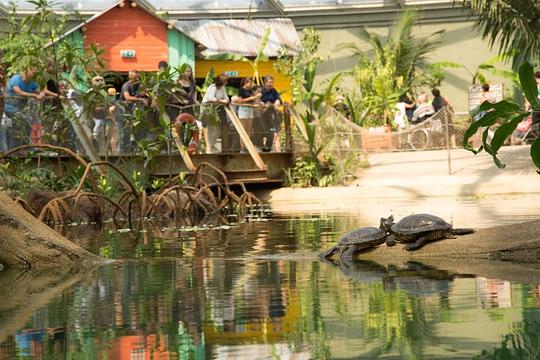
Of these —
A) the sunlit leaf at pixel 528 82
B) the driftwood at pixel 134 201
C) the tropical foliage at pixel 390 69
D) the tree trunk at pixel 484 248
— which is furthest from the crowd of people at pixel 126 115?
the sunlit leaf at pixel 528 82

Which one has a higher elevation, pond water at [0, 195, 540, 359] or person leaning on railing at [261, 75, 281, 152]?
person leaning on railing at [261, 75, 281, 152]

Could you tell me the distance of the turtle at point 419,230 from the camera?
10.4m

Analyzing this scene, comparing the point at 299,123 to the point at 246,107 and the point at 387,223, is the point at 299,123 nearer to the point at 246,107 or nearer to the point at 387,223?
the point at 246,107

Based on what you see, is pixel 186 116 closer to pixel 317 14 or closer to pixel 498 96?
pixel 498 96

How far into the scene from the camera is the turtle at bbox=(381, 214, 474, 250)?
10414 mm

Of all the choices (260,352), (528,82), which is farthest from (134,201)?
(260,352)

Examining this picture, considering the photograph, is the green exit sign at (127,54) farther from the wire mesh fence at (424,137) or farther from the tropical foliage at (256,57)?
the wire mesh fence at (424,137)

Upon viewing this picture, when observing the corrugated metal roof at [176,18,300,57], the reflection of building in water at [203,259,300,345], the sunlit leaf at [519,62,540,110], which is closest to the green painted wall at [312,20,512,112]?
the corrugated metal roof at [176,18,300,57]

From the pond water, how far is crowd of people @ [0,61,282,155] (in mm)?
9364

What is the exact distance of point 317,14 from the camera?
127 ft

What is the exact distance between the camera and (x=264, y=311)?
7281mm

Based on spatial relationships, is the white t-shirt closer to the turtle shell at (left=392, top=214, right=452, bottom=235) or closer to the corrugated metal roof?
the corrugated metal roof

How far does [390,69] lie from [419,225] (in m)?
25.3

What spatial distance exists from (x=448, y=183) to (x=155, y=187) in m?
5.54
